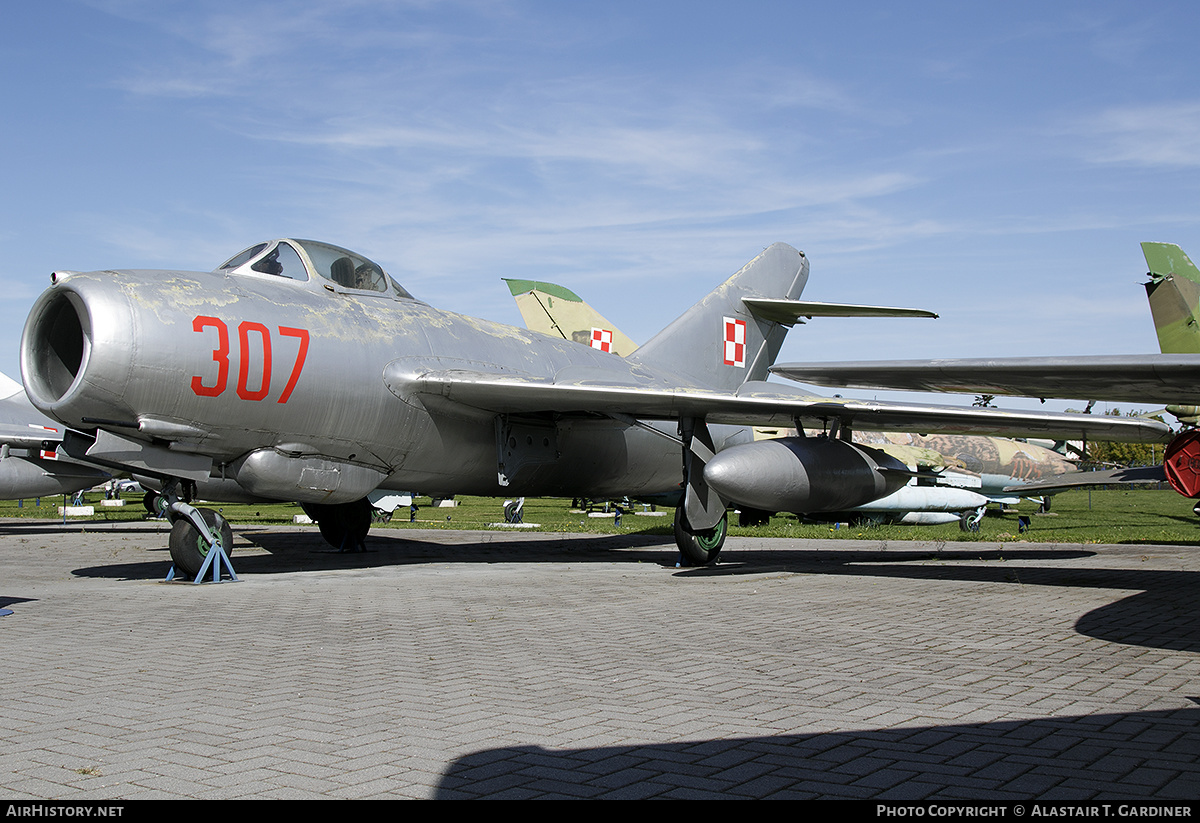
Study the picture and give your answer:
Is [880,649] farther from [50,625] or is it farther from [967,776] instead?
[50,625]

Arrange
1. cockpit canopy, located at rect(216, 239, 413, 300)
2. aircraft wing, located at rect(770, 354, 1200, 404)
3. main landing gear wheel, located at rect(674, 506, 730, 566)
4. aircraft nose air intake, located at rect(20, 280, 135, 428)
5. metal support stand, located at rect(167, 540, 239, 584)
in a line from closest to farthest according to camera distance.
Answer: aircraft wing, located at rect(770, 354, 1200, 404)
aircraft nose air intake, located at rect(20, 280, 135, 428)
metal support stand, located at rect(167, 540, 239, 584)
cockpit canopy, located at rect(216, 239, 413, 300)
main landing gear wheel, located at rect(674, 506, 730, 566)

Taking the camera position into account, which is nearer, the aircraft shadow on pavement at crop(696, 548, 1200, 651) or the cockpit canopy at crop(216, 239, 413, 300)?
the aircraft shadow on pavement at crop(696, 548, 1200, 651)

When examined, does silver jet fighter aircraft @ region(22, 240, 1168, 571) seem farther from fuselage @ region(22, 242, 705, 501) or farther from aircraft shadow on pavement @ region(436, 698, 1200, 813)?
aircraft shadow on pavement @ region(436, 698, 1200, 813)

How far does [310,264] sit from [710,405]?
513 cm

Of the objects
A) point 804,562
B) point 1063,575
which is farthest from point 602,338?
point 1063,575

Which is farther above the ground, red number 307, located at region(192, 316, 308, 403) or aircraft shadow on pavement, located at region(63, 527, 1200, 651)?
red number 307, located at region(192, 316, 308, 403)

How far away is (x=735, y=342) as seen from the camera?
1619 cm

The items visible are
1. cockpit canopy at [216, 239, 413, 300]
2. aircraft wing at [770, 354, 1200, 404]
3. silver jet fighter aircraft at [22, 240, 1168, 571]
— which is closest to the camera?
aircraft wing at [770, 354, 1200, 404]

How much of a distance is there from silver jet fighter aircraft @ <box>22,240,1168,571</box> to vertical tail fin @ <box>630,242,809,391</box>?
1485 millimetres

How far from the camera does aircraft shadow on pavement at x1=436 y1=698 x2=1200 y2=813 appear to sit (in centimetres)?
332

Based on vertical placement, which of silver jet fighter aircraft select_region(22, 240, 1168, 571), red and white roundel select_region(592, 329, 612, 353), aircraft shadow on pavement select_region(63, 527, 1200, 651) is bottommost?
aircraft shadow on pavement select_region(63, 527, 1200, 651)

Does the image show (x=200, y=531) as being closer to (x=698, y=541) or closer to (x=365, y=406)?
(x=365, y=406)

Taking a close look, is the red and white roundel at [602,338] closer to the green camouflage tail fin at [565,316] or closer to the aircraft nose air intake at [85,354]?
the green camouflage tail fin at [565,316]

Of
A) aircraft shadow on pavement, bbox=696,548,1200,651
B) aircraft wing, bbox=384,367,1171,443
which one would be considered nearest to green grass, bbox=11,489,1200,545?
aircraft shadow on pavement, bbox=696,548,1200,651
